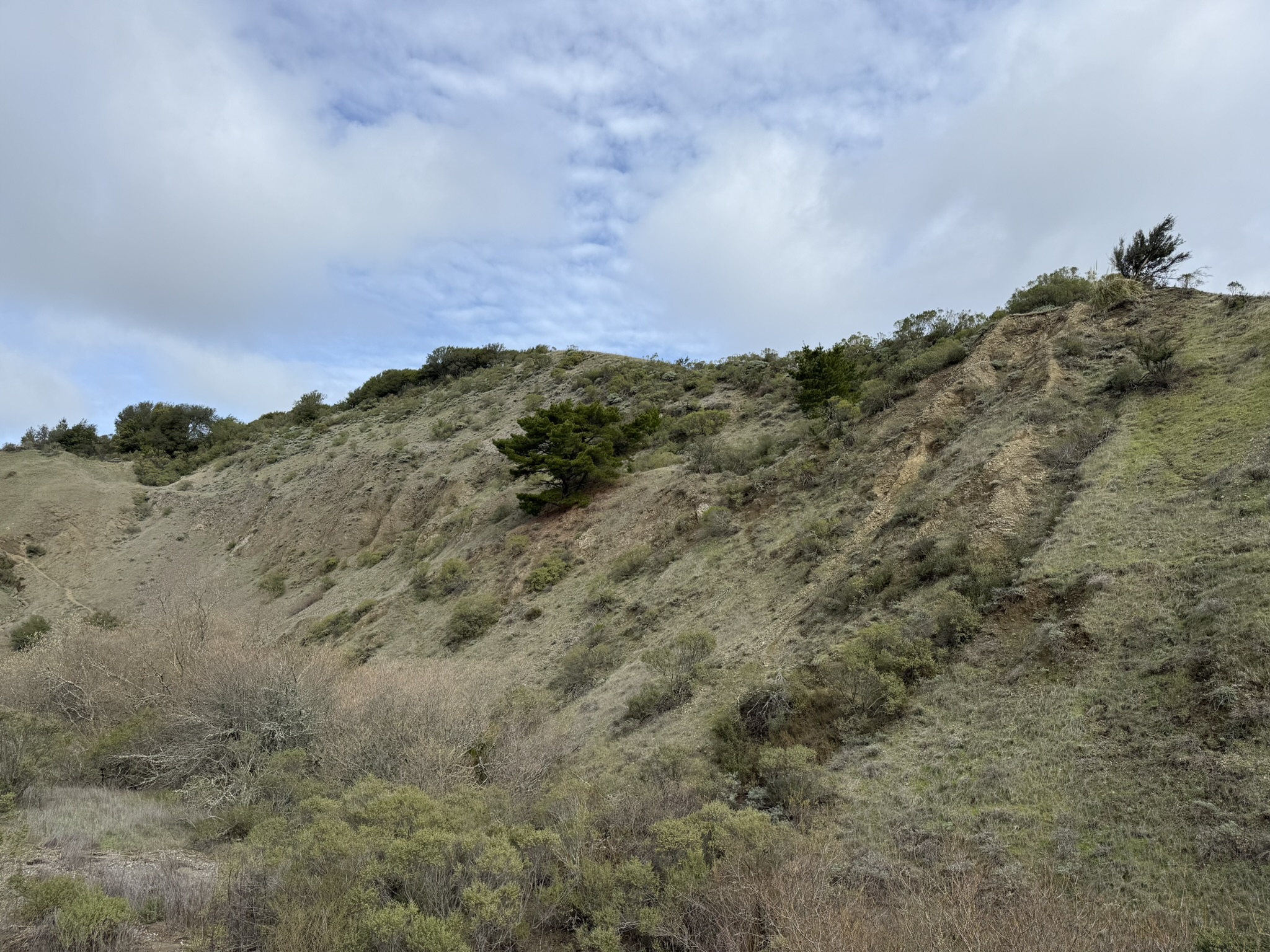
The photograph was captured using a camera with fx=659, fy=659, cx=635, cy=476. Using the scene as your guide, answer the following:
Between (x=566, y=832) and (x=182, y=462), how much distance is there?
2318 inches

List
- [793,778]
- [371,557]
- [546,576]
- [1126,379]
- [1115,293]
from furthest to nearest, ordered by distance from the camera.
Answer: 1. [371,557]
2. [546,576]
3. [1115,293]
4. [1126,379]
5. [793,778]

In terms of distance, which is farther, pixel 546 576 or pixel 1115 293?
pixel 546 576

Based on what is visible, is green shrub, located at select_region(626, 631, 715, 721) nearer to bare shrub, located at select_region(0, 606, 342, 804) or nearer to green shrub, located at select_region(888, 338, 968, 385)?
bare shrub, located at select_region(0, 606, 342, 804)

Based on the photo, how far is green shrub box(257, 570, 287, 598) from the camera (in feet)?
103

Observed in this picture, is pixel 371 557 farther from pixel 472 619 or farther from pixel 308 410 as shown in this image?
pixel 308 410

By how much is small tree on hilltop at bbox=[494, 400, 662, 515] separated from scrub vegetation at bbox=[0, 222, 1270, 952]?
16cm

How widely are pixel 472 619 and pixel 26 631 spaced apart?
764 inches

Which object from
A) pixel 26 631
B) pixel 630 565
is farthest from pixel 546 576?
pixel 26 631

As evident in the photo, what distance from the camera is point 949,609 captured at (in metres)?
10.0

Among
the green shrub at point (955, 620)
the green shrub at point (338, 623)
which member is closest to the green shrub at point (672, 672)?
the green shrub at point (955, 620)

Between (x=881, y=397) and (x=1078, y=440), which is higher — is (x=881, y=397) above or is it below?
above

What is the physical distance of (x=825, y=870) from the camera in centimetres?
595

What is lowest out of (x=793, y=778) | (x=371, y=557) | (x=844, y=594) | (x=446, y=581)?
(x=793, y=778)

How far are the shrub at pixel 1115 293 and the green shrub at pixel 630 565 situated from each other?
14259 millimetres
